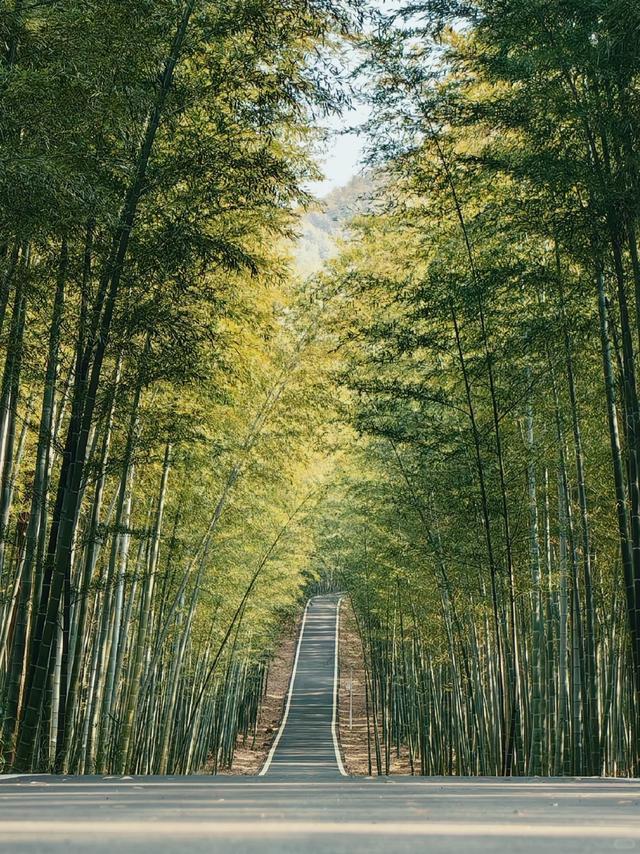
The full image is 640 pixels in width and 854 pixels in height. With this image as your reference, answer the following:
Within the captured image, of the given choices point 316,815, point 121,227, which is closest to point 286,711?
point 121,227

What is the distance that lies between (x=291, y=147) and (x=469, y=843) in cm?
484

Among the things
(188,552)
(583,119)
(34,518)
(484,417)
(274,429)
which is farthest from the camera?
(188,552)

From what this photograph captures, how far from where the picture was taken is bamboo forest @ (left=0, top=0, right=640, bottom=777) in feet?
14.5

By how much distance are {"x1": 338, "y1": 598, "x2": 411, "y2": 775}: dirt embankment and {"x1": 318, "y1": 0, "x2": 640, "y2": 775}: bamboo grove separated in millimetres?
6716

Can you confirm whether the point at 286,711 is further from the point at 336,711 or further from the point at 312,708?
the point at 336,711

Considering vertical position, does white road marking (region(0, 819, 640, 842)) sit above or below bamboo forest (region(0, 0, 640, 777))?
below

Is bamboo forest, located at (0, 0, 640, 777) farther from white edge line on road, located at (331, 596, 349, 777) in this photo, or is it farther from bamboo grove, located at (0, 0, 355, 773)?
white edge line on road, located at (331, 596, 349, 777)

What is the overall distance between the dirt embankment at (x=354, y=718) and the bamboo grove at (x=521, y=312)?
6.72m

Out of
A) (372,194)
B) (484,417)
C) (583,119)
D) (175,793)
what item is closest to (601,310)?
(583,119)

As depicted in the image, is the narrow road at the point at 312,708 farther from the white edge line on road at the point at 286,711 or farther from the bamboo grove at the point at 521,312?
the bamboo grove at the point at 521,312

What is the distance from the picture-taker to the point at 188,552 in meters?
10.1

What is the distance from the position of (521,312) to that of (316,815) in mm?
4448

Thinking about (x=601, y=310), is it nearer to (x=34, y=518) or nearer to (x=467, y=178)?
(x=467, y=178)

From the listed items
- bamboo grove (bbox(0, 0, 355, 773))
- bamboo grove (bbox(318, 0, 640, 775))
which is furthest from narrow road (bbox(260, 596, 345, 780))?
bamboo grove (bbox(0, 0, 355, 773))
